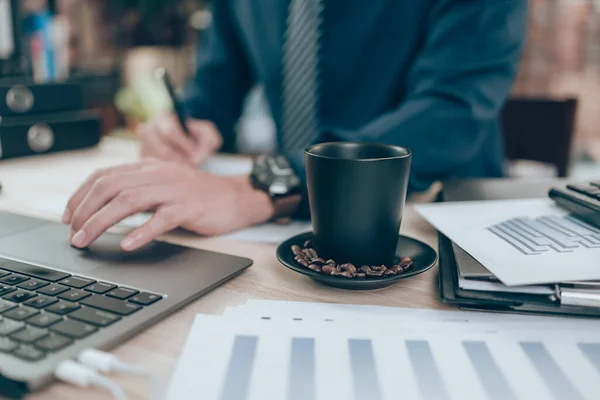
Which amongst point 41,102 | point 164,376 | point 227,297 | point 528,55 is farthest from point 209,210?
point 528,55

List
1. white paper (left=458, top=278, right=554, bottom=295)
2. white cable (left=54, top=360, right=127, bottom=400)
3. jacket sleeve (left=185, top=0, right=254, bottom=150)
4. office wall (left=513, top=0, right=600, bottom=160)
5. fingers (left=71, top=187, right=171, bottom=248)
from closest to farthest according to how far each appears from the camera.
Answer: white cable (left=54, top=360, right=127, bottom=400) → white paper (left=458, top=278, right=554, bottom=295) → fingers (left=71, top=187, right=171, bottom=248) → jacket sleeve (left=185, top=0, right=254, bottom=150) → office wall (left=513, top=0, right=600, bottom=160)

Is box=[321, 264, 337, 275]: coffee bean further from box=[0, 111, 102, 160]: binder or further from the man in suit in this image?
box=[0, 111, 102, 160]: binder

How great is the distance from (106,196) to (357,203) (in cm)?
25

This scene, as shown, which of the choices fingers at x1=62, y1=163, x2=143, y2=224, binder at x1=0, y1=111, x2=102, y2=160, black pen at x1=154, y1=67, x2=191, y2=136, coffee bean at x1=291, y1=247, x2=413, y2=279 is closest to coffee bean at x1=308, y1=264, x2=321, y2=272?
coffee bean at x1=291, y1=247, x2=413, y2=279

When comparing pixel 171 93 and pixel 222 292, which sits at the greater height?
pixel 171 93

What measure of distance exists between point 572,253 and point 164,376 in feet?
1.06

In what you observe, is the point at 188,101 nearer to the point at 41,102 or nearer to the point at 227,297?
the point at 41,102

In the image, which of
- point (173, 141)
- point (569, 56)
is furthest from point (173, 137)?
point (569, 56)

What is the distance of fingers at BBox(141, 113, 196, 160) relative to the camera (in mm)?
911

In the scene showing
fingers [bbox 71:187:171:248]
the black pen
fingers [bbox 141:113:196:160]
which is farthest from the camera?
fingers [bbox 141:113:196:160]

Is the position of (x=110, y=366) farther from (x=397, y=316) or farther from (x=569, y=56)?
(x=569, y=56)

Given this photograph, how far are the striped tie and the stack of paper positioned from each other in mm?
589

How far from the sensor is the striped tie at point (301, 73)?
3.10ft

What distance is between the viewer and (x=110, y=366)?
0.31 metres
